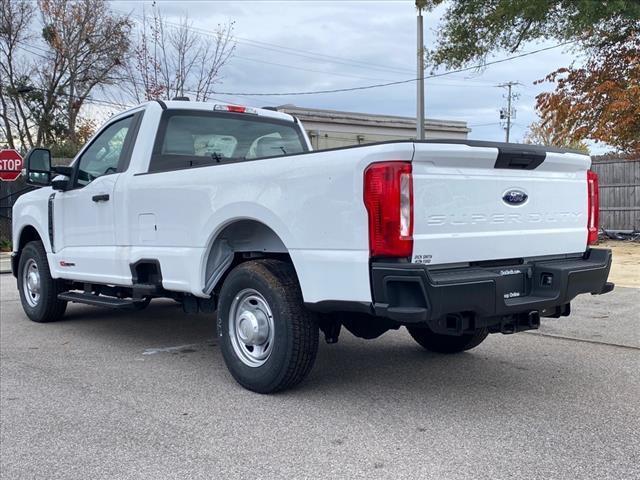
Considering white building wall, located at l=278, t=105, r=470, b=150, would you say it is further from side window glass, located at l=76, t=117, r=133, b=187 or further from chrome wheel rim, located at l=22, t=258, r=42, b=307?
side window glass, located at l=76, t=117, r=133, b=187

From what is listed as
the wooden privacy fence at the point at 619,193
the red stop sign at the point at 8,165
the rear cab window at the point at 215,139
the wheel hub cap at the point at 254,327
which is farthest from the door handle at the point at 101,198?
the wooden privacy fence at the point at 619,193

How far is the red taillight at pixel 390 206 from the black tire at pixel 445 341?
6.57ft

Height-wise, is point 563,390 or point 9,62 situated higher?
point 9,62

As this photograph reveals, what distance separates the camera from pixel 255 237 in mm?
4984

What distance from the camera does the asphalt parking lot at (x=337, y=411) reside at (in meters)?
3.50

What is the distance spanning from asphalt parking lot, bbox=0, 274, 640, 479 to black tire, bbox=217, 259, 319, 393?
150 mm

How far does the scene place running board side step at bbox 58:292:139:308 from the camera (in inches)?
236

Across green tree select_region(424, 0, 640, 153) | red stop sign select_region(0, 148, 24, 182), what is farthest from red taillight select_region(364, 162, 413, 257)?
red stop sign select_region(0, 148, 24, 182)

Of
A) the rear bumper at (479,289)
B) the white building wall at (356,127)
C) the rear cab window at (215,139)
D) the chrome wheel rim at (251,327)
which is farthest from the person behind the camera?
the white building wall at (356,127)

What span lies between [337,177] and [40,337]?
14.2 ft

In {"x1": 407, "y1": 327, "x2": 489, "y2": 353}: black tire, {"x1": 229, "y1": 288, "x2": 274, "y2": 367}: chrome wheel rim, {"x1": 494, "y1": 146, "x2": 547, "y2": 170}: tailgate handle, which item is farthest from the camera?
{"x1": 407, "y1": 327, "x2": 489, "y2": 353}: black tire

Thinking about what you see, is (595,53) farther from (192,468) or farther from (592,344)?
(192,468)

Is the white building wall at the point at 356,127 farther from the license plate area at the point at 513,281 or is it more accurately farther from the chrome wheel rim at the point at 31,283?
the license plate area at the point at 513,281

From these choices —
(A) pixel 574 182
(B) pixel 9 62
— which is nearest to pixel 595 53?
(A) pixel 574 182
